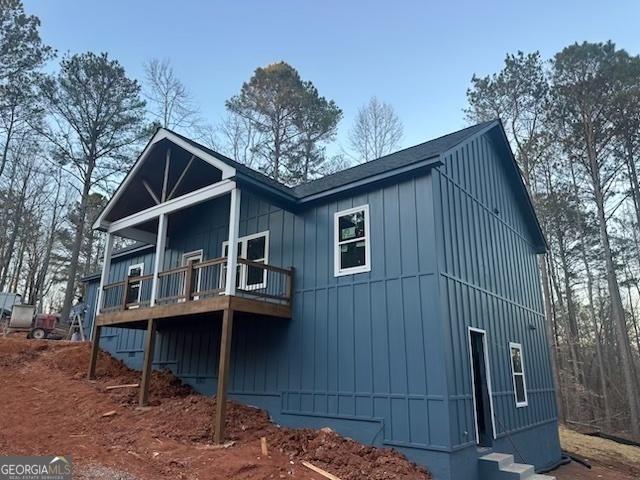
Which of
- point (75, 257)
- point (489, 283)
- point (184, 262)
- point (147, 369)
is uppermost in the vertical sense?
point (75, 257)

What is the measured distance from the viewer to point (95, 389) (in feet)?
33.1

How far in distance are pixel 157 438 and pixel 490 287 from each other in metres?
7.52

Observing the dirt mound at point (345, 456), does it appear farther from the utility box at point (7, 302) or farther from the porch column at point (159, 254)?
the utility box at point (7, 302)

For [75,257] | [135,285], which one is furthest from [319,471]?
[75,257]

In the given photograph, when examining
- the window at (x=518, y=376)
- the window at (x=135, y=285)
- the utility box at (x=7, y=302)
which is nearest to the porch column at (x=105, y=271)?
the window at (x=135, y=285)

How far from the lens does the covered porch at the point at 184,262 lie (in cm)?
846

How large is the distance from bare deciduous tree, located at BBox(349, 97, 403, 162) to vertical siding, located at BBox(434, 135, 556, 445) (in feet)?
39.8

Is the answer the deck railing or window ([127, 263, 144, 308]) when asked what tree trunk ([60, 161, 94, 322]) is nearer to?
window ([127, 263, 144, 308])

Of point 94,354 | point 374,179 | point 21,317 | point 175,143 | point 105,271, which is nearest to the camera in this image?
point 374,179

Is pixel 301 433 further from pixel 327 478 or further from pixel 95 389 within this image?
pixel 95 389

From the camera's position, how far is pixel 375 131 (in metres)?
A: 24.8

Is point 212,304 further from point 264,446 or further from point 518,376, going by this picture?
point 518,376

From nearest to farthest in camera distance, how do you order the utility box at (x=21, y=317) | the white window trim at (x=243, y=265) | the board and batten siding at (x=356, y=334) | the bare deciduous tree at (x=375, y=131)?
the board and batten siding at (x=356, y=334)
the white window trim at (x=243, y=265)
the utility box at (x=21, y=317)
the bare deciduous tree at (x=375, y=131)

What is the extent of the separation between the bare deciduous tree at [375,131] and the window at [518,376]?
1553cm
